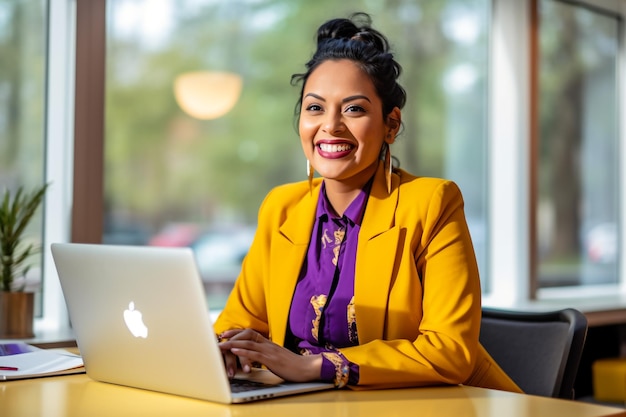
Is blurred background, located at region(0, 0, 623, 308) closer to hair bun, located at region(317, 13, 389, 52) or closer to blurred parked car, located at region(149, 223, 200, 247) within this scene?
blurred parked car, located at region(149, 223, 200, 247)

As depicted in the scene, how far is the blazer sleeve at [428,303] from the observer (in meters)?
1.58

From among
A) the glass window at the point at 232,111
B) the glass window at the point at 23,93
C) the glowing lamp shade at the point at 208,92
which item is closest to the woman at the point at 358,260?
the glass window at the point at 23,93

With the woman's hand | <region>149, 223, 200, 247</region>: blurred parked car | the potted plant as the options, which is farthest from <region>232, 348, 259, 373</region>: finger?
<region>149, 223, 200, 247</region>: blurred parked car

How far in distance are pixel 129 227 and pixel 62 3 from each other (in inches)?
134

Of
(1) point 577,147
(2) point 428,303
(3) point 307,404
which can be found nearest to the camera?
(3) point 307,404

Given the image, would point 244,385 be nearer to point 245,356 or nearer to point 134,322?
point 245,356

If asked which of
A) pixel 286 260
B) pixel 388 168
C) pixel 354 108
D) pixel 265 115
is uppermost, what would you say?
pixel 265 115

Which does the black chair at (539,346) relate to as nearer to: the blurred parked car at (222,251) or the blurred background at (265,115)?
the blurred background at (265,115)

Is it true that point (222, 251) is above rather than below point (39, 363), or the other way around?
above

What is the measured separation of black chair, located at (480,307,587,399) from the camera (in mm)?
1898

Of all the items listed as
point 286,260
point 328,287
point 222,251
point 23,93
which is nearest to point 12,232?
point 23,93

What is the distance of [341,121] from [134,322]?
665 millimetres

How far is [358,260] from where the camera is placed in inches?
71.4

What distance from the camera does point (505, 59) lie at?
14.2 feet
